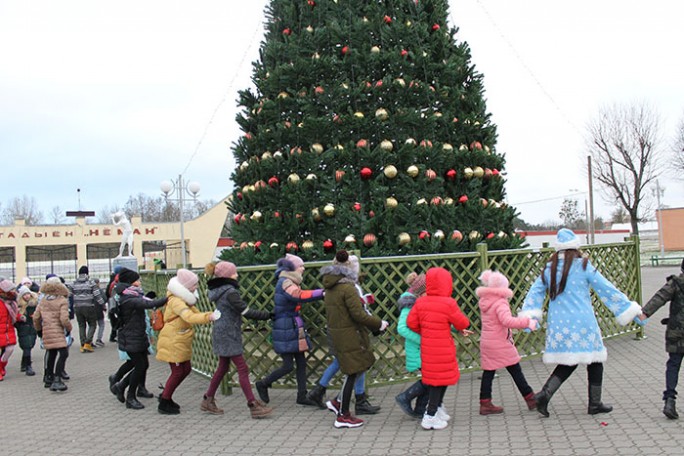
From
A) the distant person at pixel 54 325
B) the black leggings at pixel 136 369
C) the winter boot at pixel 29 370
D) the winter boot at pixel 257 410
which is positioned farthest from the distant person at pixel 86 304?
the winter boot at pixel 257 410

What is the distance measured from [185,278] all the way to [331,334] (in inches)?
67.4

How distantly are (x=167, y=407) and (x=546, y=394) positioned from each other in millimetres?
3857

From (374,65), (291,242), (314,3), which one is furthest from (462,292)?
(314,3)

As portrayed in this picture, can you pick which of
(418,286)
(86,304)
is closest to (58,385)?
(86,304)

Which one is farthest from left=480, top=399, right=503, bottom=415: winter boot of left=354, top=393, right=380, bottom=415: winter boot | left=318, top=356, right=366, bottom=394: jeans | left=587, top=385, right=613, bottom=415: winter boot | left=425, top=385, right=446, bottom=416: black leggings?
left=318, top=356, right=366, bottom=394: jeans

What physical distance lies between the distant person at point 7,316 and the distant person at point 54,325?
100 centimetres

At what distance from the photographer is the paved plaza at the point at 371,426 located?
15.4ft

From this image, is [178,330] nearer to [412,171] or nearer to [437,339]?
[437,339]

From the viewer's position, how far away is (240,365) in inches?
235

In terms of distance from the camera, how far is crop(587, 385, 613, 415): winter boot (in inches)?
207

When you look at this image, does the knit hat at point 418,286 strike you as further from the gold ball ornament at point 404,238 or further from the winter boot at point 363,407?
the gold ball ornament at point 404,238

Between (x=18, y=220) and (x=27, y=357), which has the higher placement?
(x=18, y=220)

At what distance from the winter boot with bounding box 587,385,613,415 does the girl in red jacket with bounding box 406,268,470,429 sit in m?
1.26

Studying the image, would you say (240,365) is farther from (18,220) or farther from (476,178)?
(18,220)
